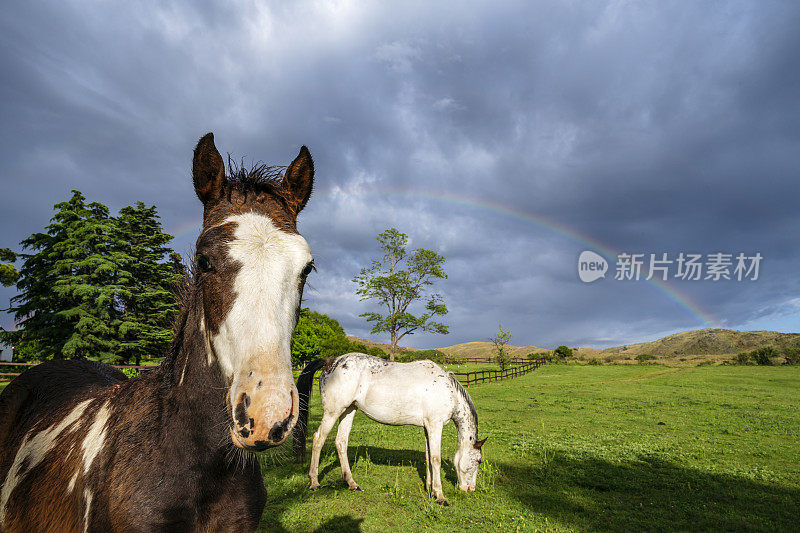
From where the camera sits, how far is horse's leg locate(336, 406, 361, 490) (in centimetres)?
709

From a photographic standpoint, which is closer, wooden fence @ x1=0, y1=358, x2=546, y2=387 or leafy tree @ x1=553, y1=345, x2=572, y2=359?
wooden fence @ x1=0, y1=358, x2=546, y2=387

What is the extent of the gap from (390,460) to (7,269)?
50.1 metres

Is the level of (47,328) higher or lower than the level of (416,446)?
higher

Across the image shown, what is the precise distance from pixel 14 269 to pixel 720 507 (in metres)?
56.5

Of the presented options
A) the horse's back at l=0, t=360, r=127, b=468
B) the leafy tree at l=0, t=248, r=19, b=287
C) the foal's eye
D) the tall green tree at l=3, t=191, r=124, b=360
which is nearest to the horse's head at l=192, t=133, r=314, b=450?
the foal's eye

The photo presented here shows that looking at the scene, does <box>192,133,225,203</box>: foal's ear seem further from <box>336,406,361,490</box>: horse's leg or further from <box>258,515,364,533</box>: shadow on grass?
<box>336,406,361,490</box>: horse's leg

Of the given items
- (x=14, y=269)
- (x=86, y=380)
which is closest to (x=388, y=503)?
(x=86, y=380)

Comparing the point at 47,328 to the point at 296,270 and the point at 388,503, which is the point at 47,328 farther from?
the point at 296,270

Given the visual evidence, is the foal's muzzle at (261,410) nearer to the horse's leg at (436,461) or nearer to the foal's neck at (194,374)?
the foal's neck at (194,374)

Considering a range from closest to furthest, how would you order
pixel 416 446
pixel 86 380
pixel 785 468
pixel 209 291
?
pixel 209 291 < pixel 86 380 < pixel 785 468 < pixel 416 446

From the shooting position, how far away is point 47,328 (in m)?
27.3

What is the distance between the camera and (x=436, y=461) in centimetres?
684

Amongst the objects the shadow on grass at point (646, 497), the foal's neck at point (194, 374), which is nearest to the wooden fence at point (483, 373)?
the shadow on grass at point (646, 497)

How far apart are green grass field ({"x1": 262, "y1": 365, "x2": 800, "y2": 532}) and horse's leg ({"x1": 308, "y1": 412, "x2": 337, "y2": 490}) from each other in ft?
0.80
